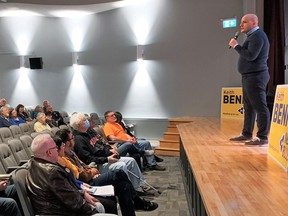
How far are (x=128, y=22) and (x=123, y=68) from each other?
1172 millimetres

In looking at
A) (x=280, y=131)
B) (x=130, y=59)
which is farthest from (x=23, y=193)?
(x=130, y=59)

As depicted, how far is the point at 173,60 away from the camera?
741 cm

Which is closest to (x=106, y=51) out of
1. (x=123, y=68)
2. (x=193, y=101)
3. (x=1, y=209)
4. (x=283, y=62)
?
(x=123, y=68)

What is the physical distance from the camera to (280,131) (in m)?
2.44

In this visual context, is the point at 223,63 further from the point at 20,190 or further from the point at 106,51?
the point at 20,190

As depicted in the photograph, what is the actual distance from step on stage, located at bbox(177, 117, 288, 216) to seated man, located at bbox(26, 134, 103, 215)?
2.87 feet

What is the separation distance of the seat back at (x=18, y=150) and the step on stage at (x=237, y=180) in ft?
5.99

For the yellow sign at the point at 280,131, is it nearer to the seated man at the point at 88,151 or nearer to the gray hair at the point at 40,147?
the seated man at the point at 88,151

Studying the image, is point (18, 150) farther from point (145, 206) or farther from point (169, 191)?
point (169, 191)

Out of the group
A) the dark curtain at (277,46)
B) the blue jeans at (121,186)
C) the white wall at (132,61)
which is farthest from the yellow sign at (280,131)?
the white wall at (132,61)

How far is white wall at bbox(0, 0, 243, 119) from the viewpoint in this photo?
23.4 feet

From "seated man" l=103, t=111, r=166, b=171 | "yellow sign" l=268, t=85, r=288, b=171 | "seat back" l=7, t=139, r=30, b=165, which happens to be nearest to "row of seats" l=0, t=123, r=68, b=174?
"seat back" l=7, t=139, r=30, b=165

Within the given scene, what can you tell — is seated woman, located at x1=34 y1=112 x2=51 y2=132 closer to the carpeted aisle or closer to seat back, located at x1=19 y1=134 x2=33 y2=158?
seat back, located at x1=19 y1=134 x2=33 y2=158

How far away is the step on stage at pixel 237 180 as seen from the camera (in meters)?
1.64
